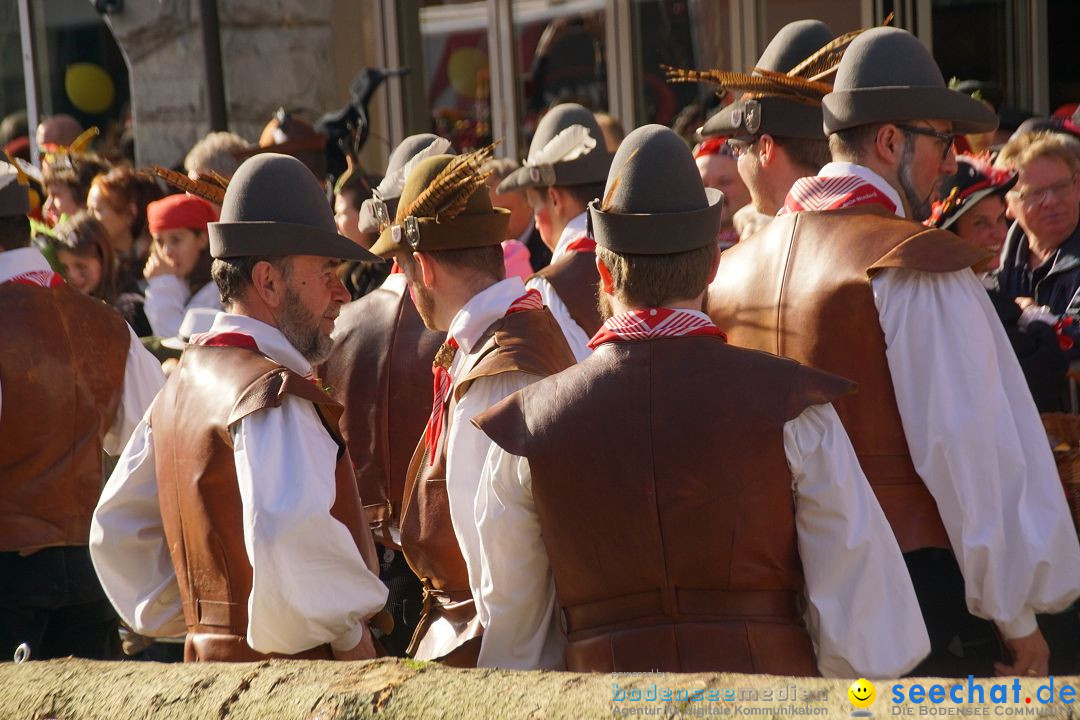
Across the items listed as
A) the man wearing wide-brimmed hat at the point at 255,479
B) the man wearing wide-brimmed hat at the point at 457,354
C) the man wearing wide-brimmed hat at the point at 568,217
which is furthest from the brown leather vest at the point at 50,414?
the man wearing wide-brimmed hat at the point at 568,217

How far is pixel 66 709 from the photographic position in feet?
7.19

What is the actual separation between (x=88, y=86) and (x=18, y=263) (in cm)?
684

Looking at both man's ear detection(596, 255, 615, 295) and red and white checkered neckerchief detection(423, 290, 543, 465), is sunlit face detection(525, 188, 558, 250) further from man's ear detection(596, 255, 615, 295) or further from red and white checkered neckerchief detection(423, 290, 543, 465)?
man's ear detection(596, 255, 615, 295)

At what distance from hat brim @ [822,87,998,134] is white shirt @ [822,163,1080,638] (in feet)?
1.34

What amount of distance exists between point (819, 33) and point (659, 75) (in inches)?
199

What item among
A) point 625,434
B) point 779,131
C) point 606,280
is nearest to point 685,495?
point 625,434

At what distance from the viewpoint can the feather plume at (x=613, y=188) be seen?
8.76 feet

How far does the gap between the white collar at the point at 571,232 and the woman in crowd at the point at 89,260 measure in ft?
6.63

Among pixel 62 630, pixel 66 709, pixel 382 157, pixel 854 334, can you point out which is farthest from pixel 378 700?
pixel 382 157

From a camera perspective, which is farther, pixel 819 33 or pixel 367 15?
pixel 367 15

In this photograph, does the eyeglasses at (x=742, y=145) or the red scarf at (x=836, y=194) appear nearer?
the red scarf at (x=836, y=194)

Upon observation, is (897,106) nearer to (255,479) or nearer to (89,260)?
(255,479)

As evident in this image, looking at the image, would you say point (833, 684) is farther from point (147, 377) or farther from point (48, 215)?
point (48, 215)

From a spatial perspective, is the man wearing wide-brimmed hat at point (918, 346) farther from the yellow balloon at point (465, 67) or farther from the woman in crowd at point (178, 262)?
the yellow balloon at point (465, 67)
